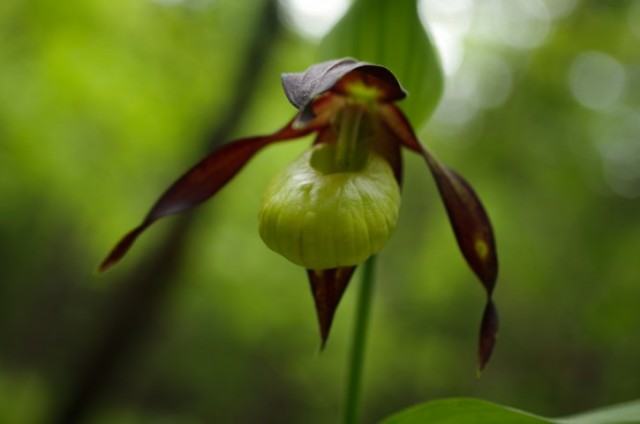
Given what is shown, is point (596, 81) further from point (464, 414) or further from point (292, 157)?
point (464, 414)

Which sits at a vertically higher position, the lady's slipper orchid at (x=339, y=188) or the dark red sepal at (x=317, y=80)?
the dark red sepal at (x=317, y=80)

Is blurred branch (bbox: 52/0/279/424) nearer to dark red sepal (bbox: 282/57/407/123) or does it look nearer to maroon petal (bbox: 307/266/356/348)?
maroon petal (bbox: 307/266/356/348)

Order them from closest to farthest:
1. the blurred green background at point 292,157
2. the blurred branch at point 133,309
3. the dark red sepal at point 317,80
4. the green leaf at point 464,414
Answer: the dark red sepal at point 317,80 < the green leaf at point 464,414 < the blurred green background at point 292,157 < the blurred branch at point 133,309

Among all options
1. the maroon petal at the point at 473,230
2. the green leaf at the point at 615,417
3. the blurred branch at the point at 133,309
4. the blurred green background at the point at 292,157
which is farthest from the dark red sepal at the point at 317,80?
the blurred branch at the point at 133,309

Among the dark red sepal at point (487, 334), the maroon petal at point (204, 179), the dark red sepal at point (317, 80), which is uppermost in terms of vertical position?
the dark red sepal at point (317, 80)

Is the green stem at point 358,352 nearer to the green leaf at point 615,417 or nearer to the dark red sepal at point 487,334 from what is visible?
the dark red sepal at point 487,334

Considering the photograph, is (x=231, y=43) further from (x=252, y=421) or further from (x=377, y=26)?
(x=252, y=421)

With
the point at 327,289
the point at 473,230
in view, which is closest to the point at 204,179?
the point at 327,289
